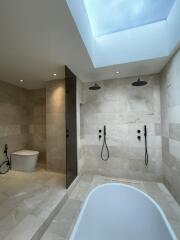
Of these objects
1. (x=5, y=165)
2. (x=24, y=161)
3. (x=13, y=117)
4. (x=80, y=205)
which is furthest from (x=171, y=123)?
(x=5, y=165)

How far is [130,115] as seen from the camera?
3.20 meters

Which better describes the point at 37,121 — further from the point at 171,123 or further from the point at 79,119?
the point at 171,123

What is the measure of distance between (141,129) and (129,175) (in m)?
1.19

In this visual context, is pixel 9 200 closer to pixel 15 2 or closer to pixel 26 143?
pixel 26 143

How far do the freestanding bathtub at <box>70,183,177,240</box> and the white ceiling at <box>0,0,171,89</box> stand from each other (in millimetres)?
2213

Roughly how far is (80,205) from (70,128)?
1.46 meters

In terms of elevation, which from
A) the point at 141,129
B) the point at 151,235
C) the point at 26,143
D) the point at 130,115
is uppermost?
the point at 130,115

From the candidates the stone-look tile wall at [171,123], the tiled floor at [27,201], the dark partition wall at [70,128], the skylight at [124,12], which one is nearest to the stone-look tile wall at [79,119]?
the dark partition wall at [70,128]

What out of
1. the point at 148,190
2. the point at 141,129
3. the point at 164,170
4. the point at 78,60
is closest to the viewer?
the point at 78,60

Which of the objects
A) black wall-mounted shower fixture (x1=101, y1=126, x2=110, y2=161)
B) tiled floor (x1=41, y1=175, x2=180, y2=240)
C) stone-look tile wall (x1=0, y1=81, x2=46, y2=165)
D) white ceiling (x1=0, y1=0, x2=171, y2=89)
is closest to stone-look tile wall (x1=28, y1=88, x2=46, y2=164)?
stone-look tile wall (x1=0, y1=81, x2=46, y2=165)

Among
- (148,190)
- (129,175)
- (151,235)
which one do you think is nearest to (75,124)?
(129,175)

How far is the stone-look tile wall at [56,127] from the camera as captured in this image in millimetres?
3350

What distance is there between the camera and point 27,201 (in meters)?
2.11

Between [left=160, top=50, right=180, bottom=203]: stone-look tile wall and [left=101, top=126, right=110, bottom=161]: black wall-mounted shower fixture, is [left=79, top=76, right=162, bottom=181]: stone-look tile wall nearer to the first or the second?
[left=101, top=126, right=110, bottom=161]: black wall-mounted shower fixture
